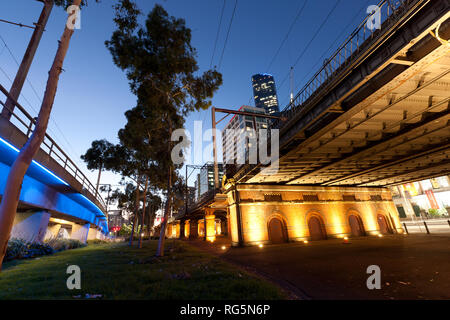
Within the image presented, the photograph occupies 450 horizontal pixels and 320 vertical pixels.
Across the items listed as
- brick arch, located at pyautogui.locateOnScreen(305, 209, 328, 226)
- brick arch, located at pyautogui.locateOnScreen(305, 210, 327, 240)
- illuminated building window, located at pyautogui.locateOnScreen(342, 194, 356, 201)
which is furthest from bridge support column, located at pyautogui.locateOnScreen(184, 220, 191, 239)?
illuminated building window, located at pyautogui.locateOnScreen(342, 194, 356, 201)

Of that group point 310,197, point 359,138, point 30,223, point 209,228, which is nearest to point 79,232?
point 30,223

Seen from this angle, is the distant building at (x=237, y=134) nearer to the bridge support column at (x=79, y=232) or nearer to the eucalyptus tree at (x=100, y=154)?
the bridge support column at (x=79, y=232)

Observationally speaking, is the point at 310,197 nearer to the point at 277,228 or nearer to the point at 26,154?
the point at 277,228

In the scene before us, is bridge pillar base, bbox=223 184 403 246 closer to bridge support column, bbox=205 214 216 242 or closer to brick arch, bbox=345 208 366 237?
brick arch, bbox=345 208 366 237

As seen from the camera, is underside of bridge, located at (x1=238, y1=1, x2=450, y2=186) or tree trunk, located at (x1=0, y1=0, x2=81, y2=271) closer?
tree trunk, located at (x1=0, y1=0, x2=81, y2=271)

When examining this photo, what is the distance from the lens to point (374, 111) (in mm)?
8703

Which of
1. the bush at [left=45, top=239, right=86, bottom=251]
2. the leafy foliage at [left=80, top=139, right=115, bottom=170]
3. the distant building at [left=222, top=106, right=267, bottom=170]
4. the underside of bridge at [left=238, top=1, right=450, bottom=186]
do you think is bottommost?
the bush at [left=45, top=239, right=86, bottom=251]

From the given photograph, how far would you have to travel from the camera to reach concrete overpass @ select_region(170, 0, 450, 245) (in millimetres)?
5605

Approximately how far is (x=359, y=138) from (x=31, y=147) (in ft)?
47.9

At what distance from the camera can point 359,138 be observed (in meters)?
11.4

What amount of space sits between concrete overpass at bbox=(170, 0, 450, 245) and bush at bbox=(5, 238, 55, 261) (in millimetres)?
14727

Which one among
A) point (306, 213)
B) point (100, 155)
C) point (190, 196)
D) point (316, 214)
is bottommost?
point (316, 214)

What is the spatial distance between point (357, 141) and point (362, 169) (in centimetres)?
729

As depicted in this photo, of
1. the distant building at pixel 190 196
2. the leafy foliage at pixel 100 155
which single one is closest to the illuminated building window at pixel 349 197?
the leafy foliage at pixel 100 155
